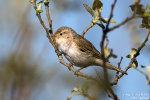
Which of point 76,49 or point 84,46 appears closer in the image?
point 76,49

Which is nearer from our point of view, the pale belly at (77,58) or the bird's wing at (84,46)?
the pale belly at (77,58)

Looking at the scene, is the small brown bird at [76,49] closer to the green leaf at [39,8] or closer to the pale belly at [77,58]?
the pale belly at [77,58]

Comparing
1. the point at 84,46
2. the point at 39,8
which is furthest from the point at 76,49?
the point at 39,8

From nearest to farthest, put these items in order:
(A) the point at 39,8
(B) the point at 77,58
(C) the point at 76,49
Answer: (A) the point at 39,8 → (B) the point at 77,58 → (C) the point at 76,49

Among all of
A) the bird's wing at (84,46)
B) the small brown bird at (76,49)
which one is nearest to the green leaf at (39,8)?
the small brown bird at (76,49)

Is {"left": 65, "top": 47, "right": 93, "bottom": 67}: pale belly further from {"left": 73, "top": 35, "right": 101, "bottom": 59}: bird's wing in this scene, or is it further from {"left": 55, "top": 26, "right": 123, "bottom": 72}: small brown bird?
{"left": 73, "top": 35, "right": 101, "bottom": 59}: bird's wing

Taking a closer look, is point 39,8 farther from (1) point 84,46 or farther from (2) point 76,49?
(1) point 84,46

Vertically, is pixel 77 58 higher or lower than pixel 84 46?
lower

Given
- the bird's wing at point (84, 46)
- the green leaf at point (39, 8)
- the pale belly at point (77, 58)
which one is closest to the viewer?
the green leaf at point (39, 8)

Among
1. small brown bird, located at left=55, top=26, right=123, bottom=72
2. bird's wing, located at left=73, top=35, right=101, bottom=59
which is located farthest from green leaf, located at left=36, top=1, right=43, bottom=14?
bird's wing, located at left=73, top=35, right=101, bottom=59
